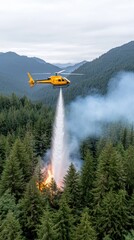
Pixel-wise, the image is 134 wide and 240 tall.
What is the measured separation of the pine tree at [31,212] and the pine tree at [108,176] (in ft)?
31.0

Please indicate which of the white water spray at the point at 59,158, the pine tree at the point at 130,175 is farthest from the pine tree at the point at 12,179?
the pine tree at the point at 130,175

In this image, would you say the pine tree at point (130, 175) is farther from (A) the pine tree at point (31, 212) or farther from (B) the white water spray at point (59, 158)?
(B) the white water spray at point (59, 158)

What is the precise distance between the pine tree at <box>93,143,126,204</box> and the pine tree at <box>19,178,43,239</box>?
944cm

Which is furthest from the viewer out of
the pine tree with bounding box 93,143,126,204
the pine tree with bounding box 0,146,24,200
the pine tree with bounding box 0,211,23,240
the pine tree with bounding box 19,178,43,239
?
the pine tree with bounding box 0,146,24,200

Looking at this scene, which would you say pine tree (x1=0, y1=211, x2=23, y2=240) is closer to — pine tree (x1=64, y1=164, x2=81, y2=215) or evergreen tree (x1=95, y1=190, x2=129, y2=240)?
evergreen tree (x1=95, y1=190, x2=129, y2=240)

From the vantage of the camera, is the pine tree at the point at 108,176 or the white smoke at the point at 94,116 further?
the white smoke at the point at 94,116

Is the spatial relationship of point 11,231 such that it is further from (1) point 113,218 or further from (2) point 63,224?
(1) point 113,218

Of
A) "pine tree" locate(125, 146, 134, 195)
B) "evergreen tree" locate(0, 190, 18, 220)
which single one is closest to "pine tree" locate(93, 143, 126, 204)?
"pine tree" locate(125, 146, 134, 195)

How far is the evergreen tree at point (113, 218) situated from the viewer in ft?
170

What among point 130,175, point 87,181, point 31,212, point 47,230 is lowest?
point 31,212

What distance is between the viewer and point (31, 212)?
53969 mm

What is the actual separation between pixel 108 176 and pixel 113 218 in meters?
8.20

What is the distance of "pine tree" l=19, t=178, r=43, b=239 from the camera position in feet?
177

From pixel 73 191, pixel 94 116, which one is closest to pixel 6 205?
pixel 73 191
